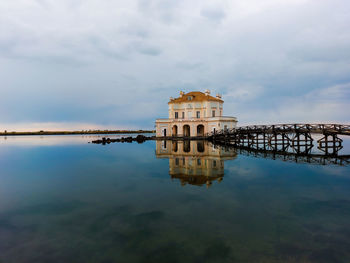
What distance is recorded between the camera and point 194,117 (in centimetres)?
5291

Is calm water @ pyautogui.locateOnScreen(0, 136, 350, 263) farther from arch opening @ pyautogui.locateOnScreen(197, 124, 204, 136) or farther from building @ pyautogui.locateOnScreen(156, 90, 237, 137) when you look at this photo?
arch opening @ pyautogui.locateOnScreen(197, 124, 204, 136)

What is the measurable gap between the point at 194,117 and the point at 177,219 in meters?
45.9

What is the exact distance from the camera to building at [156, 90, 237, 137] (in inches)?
1982

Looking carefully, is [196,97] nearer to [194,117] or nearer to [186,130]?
[194,117]

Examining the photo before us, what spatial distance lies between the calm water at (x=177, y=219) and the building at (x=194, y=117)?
119 ft

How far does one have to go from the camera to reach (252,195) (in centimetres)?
1065

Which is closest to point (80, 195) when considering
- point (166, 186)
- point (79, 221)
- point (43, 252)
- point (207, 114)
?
point (79, 221)

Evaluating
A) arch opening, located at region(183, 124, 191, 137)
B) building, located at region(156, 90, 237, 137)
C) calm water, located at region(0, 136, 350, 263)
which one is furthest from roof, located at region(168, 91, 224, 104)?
calm water, located at region(0, 136, 350, 263)

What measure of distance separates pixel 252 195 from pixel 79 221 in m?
8.02

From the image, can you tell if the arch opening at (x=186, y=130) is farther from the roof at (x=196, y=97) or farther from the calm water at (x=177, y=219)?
the calm water at (x=177, y=219)

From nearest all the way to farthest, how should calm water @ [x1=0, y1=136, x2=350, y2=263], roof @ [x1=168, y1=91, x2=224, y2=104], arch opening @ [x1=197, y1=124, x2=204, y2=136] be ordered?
calm water @ [x1=0, y1=136, x2=350, y2=263] < roof @ [x1=168, y1=91, x2=224, y2=104] < arch opening @ [x1=197, y1=124, x2=204, y2=136]

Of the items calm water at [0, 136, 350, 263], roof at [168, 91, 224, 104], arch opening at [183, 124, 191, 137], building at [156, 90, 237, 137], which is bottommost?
calm water at [0, 136, 350, 263]

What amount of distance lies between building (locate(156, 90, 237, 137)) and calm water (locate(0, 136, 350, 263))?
119ft

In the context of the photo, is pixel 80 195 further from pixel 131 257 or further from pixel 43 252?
pixel 131 257
